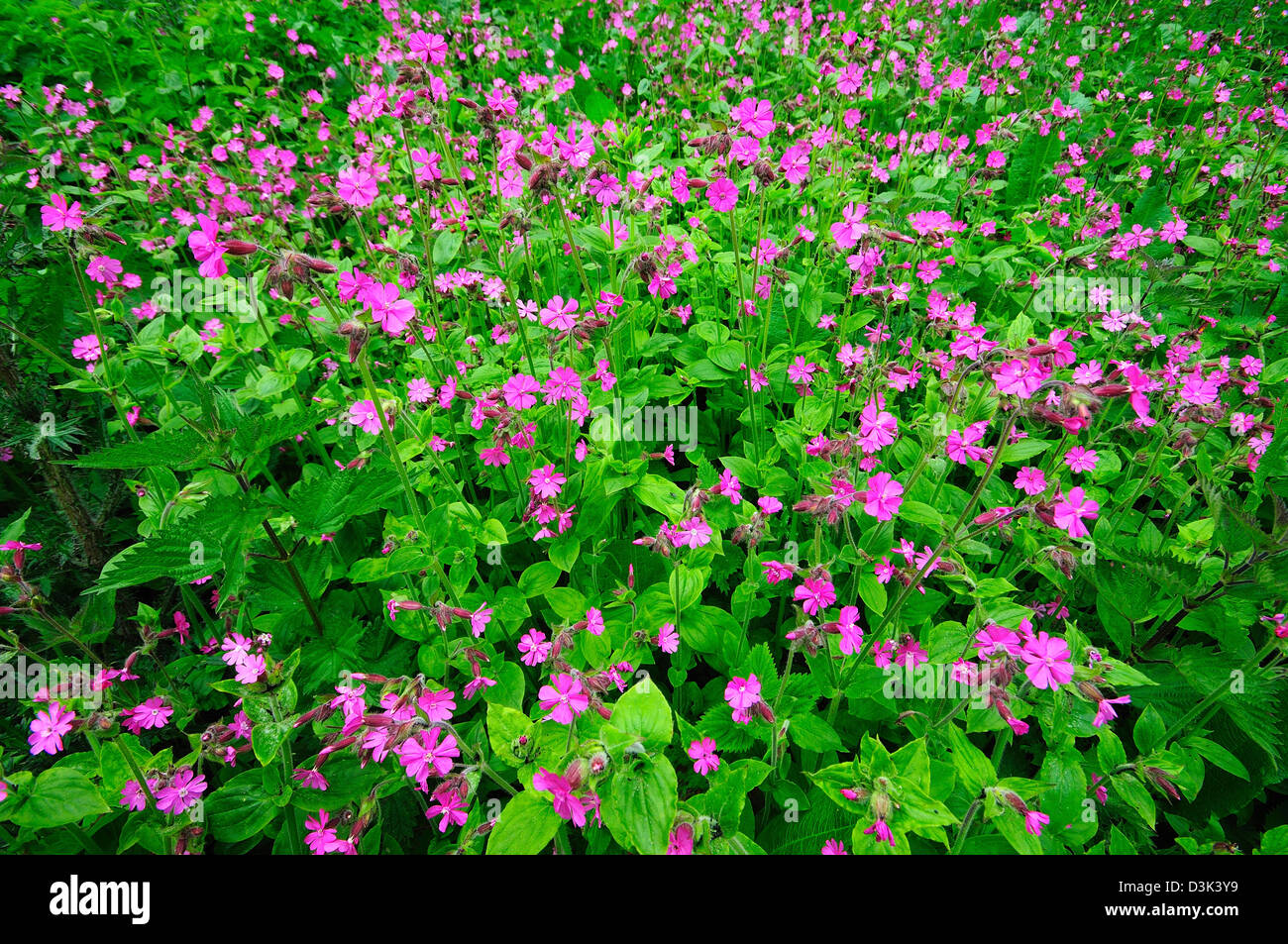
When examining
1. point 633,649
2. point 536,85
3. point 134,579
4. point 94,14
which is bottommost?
point 633,649

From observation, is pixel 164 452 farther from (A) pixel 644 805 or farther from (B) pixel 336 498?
(A) pixel 644 805

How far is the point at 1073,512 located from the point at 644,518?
5.69 ft

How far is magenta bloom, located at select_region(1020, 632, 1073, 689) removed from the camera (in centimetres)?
173

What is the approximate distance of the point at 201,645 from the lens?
291cm

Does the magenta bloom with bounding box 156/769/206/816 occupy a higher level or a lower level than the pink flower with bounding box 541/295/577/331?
lower

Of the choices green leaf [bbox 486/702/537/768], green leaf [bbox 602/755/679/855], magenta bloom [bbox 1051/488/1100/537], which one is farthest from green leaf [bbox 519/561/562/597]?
magenta bloom [bbox 1051/488/1100/537]

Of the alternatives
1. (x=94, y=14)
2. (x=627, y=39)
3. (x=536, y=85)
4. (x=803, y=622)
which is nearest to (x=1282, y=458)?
(x=803, y=622)

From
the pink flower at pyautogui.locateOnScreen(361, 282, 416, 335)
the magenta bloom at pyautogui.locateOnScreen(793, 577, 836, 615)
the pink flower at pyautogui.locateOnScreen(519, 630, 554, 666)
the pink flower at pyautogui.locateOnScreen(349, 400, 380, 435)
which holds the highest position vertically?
the pink flower at pyautogui.locateOnScreen(361, 282, 416, 335)

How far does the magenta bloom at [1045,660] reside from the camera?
5.66ft

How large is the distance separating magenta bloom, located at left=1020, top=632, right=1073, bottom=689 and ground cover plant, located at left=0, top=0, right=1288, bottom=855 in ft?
0.05

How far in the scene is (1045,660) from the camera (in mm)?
1749

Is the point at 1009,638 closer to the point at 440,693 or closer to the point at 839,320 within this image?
the point at 440,693

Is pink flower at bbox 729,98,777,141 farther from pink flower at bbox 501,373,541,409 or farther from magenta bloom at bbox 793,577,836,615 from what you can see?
magenta bloom at bbox 793,577,836,615

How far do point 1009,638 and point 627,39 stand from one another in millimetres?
7553
